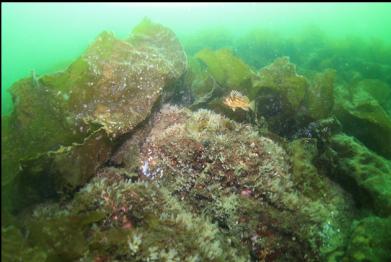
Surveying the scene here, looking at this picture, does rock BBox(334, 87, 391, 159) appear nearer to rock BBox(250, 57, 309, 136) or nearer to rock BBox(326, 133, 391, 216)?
rock BBox(326, 133, 391, 216)

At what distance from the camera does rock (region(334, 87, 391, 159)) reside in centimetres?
405

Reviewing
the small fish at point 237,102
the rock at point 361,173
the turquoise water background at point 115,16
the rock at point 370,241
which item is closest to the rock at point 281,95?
the small fish at point 237,102

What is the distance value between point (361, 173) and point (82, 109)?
9.26 ft

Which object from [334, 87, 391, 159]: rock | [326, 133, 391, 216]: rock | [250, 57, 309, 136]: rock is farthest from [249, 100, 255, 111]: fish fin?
[334, 87, 391, 159]: rock

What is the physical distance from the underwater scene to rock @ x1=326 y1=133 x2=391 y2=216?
11 millimetres

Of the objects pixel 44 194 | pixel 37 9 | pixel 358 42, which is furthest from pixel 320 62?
pixel 37 9

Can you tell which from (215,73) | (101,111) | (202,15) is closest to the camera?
(101,111)

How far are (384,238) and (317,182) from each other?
709 millimetres

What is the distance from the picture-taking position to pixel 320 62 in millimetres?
8562

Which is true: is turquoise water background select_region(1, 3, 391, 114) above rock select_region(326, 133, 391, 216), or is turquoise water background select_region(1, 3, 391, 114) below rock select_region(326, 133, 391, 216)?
below

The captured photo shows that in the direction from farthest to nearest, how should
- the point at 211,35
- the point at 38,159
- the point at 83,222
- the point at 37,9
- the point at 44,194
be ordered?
the point at 37,9 → the point at 211,35 → the point at 44,194 → the point at 38,159 → the point at 83,222

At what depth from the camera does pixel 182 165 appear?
3.12m

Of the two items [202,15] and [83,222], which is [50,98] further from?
[202,15]

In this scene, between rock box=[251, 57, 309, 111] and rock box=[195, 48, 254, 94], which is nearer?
rock box=[251, 57, 309, 111]
